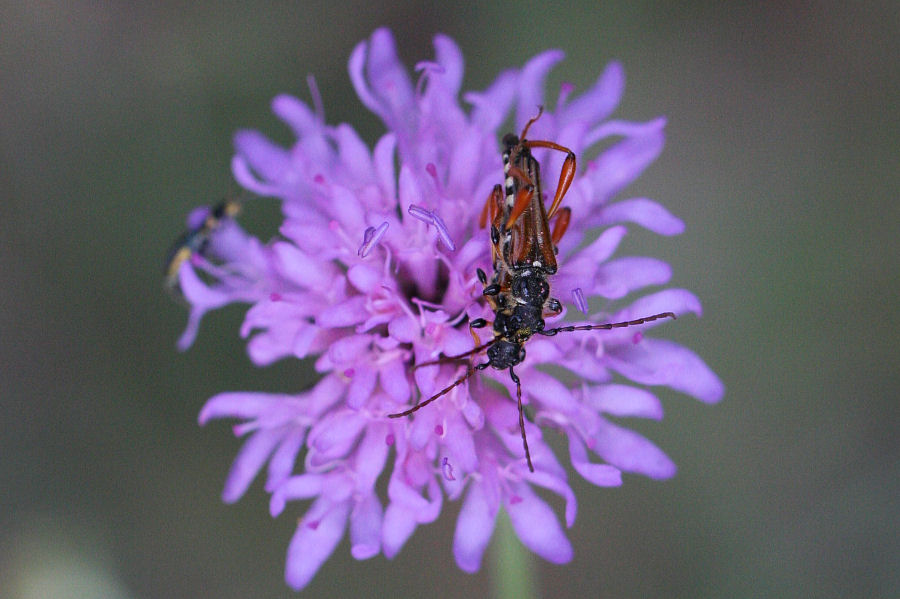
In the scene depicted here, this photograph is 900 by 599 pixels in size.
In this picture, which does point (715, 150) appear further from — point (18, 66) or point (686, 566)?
point (18, 66)

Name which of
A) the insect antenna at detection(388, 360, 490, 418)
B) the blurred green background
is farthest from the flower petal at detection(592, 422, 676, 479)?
the blurred green background

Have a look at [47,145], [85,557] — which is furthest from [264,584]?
[47,145]

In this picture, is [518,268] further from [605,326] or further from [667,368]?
[667,368]

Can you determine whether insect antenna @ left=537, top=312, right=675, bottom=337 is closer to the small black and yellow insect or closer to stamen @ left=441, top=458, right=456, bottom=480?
stamen @ left=441, top=458, right=456, bottom=480

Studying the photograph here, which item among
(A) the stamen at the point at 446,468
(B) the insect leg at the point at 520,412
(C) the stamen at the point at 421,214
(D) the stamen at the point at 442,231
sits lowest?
(A) the stamen at the point at 446,468

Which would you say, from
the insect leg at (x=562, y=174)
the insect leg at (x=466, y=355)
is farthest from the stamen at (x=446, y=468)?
the insect leg at (x=562, y=174)

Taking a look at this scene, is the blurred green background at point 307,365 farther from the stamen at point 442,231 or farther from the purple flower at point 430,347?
the stamen at point 442,231

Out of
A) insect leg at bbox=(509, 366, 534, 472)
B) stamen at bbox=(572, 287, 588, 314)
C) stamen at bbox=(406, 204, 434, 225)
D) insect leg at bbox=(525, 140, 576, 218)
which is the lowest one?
insect leg at bbox=(509, 366, 534, 472)
